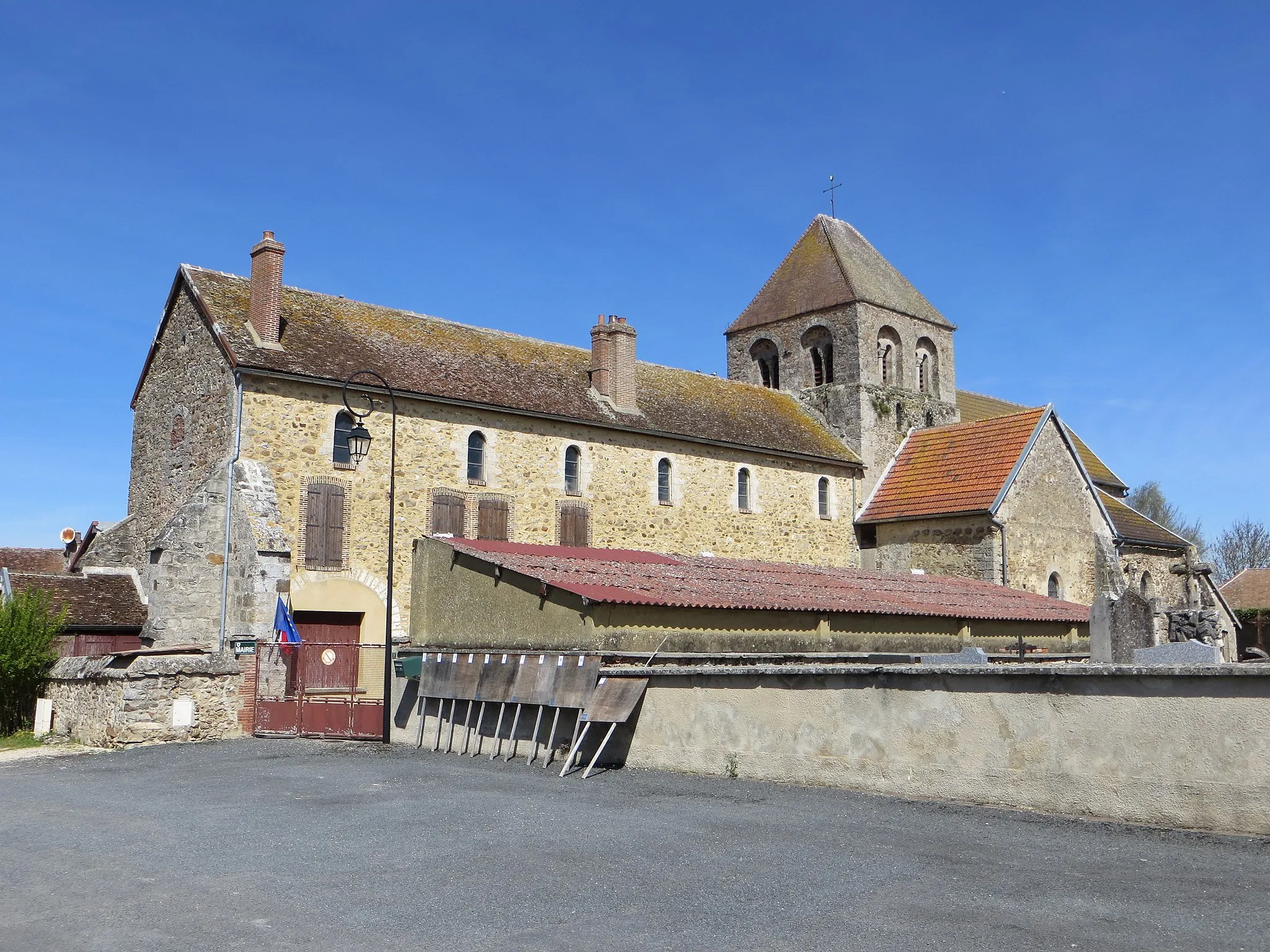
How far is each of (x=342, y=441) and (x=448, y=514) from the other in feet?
9.33

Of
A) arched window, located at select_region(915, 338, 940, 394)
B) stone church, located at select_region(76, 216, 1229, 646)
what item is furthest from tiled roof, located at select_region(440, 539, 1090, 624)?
arched window, located at select_region(915, 338, 940, 394)

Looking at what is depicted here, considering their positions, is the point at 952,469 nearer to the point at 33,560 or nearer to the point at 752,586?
the point at 752,586

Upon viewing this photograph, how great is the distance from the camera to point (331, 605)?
22844 mm

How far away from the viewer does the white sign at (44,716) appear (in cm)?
1948

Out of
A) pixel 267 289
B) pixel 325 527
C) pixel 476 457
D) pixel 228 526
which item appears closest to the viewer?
pixel 228 526

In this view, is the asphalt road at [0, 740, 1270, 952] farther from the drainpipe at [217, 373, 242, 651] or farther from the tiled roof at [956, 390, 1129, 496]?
the tiled roof at [956, 390, 1129, 496]

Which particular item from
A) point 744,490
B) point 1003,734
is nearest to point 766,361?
point 744,490

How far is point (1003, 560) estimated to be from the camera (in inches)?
1144

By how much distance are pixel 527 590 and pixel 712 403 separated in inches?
612

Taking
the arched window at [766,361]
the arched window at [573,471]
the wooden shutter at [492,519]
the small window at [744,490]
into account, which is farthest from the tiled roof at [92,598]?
the arched window at [766,361]

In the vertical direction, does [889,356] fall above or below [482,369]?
above

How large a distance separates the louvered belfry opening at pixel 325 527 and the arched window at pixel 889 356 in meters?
19.4

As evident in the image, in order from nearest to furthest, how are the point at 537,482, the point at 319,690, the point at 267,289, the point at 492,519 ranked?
1. the point at 319,690
2. the point at 267,289
3. the point at 492,519
4. the point at 537,482

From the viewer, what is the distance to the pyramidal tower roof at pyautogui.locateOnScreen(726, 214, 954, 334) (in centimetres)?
3609
